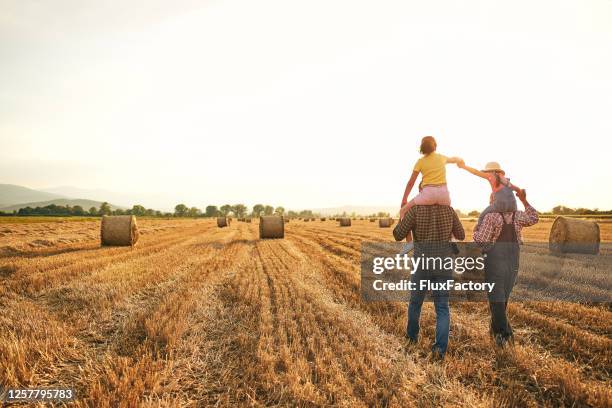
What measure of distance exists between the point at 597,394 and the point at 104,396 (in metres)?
5.08

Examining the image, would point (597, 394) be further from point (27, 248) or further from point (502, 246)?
point (27, 248)

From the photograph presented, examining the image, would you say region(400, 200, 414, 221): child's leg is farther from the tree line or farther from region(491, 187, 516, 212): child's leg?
the tree line

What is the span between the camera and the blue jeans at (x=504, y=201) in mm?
4852

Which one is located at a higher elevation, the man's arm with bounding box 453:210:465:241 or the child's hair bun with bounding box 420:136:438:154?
the child's hair bun with bounding box 420:136:438:154

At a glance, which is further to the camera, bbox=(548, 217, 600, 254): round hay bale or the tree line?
the tree line

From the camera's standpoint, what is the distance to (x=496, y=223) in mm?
4875

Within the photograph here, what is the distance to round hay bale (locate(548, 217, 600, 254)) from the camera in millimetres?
14922

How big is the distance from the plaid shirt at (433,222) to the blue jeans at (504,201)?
637 millimetres

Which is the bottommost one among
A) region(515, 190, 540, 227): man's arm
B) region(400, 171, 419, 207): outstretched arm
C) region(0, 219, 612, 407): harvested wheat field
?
region(0, 219, 612, 407): harvested wheat field

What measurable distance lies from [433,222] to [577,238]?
14597 mm

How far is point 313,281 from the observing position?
9.44 meters

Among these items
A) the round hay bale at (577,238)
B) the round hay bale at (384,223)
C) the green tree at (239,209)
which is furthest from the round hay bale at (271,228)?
the green tree at (239,209)

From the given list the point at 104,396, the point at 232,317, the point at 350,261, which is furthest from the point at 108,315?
the point at 350,261

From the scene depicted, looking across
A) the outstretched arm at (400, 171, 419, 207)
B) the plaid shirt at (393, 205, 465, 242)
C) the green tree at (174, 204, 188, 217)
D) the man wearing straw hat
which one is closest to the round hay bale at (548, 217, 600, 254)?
the man wearing straw hat
